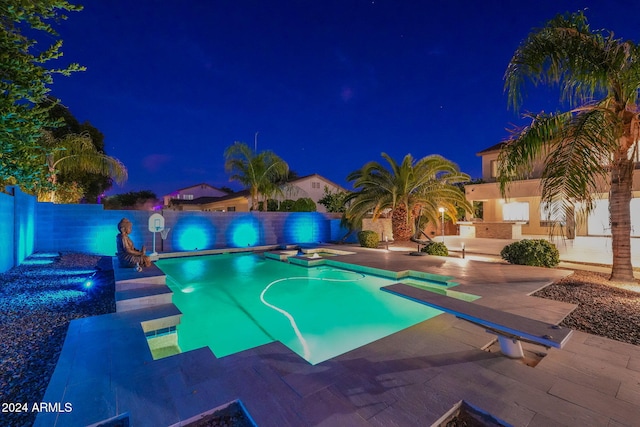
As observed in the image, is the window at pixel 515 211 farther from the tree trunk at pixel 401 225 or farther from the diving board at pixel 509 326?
the diving board at pixel 509 326

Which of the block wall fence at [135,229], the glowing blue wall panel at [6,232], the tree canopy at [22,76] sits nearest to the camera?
the tree canopy at [22,76]

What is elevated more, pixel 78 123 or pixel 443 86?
pixel 443 86

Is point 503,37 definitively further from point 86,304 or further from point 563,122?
point 86,304

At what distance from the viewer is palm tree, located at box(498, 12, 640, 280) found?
5246 millimetres

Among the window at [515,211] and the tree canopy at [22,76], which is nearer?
the tree canopy at [22,76]

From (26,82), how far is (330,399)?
454cm

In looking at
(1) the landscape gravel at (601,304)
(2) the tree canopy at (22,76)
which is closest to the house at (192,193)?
(2) the tree canopy at (22,76)

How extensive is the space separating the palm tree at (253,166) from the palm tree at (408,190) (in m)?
5.60

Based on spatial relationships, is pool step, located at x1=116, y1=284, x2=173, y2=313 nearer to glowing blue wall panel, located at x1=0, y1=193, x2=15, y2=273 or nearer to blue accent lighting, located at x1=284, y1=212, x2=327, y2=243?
glowing blue wall panel, located at x1=0, y1=193, x2=15, y2=273

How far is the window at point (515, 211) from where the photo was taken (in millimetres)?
21328

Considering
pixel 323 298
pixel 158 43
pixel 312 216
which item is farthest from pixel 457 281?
pixel 158 43

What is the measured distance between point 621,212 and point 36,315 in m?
11.2

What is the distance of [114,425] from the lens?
7.25 feet

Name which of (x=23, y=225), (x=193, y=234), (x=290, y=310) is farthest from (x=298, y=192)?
(x=290, y=310)
